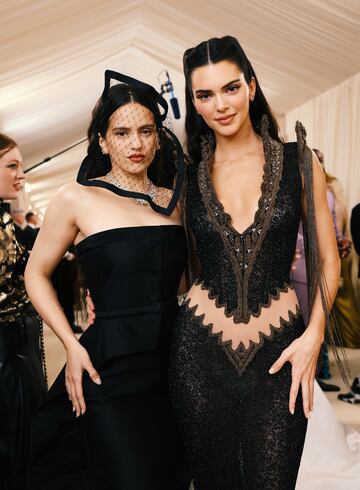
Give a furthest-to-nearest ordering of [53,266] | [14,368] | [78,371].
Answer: [14,368], [53,266], [78,371]

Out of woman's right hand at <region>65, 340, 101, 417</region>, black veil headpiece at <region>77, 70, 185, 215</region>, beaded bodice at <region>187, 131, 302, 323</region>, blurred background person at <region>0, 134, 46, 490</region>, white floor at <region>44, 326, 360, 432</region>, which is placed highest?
black veil headpiece at <region>77, 70, 185, 215</region>

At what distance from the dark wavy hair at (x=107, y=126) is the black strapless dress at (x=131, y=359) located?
0.32 m

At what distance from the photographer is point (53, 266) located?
235 cm

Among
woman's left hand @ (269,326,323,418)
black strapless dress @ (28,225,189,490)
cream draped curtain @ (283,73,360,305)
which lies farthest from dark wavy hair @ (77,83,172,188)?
cream draped curtain @ (283,73,360,305)

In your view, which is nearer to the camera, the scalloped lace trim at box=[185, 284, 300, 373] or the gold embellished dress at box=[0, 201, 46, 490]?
the scalloped lace trim at box=[185, 284, 300, 373]

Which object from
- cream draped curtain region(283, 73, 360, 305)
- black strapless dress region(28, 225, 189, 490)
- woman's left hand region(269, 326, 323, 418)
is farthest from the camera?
cream draped curtain region(283, 73, 360, 305)

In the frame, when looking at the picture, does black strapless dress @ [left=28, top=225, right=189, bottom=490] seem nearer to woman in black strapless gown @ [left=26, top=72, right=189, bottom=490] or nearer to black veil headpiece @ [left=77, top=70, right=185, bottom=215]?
woman in black strapless gown @ [left=26, top=72, right=189, bottom=490]

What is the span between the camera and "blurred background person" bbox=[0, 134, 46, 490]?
3150mm

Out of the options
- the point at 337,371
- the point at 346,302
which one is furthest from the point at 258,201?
the point at 346,302

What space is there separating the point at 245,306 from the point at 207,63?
29.4 inches

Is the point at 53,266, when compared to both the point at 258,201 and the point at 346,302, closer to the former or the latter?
the point at 258,201

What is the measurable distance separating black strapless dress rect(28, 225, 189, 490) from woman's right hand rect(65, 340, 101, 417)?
26 millimetres

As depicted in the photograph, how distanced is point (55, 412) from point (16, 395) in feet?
2.93

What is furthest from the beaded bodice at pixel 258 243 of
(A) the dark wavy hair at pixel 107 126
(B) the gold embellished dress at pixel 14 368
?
(B) the gold embellished dress at pixel 14 368
